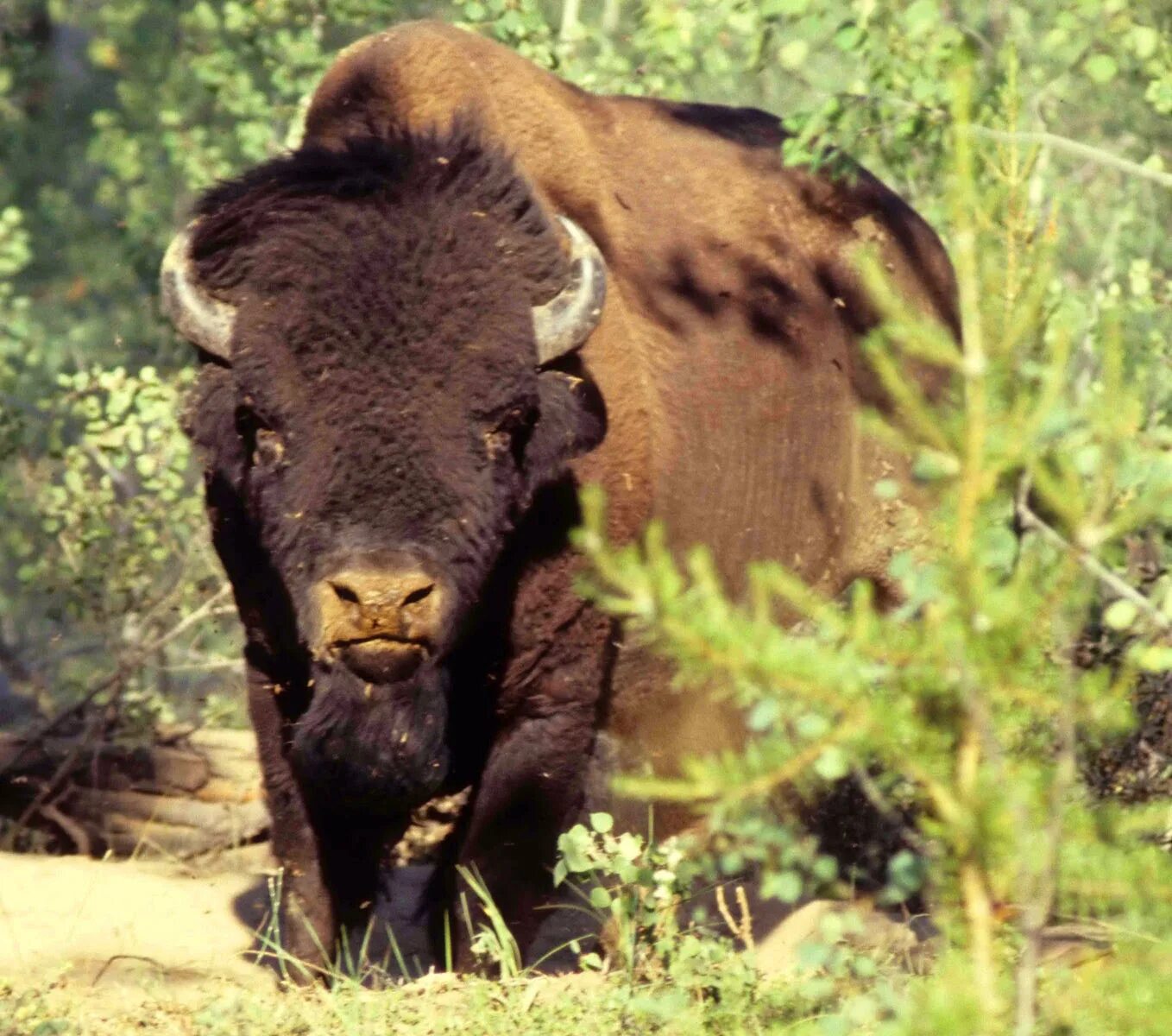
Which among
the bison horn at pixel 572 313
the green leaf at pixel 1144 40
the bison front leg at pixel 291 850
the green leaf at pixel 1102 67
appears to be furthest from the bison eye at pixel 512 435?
the green leaf at pixel 1144 40

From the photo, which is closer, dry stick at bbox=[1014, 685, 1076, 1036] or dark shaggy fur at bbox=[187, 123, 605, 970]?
dry stick at bbox=[1014, 685, 1076, 1036]

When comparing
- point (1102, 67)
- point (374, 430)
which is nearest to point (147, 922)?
point (374, 430)

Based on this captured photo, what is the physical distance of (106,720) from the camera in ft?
25.8

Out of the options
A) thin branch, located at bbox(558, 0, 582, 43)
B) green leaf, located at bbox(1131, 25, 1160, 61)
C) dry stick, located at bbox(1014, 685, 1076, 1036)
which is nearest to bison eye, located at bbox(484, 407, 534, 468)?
green leaf, located at bbox(1131, 25, 1160, 61)

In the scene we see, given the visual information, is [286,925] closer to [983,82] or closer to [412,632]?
[412,632]

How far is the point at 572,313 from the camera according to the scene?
18.4 ft

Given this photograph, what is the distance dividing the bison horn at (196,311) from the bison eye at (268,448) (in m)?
0.25

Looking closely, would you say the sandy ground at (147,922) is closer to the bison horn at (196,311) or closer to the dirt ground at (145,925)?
the dirt ground at (145,925)

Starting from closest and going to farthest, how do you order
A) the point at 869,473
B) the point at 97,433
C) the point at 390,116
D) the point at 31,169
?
the point at 390,116 < the point at 869,473 < the point at 97,433 < the point at 31,169

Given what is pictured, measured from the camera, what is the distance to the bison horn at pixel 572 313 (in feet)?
18.3

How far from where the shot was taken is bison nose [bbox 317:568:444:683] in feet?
15.9

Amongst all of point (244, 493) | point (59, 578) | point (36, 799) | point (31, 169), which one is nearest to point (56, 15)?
point (31, 169)

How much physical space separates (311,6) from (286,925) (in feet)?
18.5

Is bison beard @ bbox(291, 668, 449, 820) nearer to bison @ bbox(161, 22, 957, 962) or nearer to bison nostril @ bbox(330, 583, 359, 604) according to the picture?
bison @ bbox(161, 22, 957, 962)
